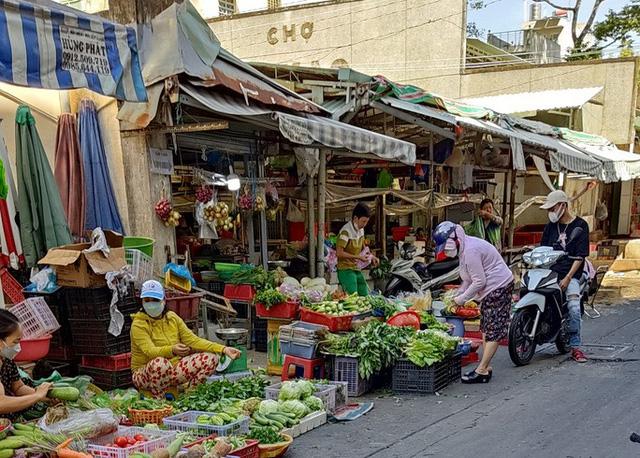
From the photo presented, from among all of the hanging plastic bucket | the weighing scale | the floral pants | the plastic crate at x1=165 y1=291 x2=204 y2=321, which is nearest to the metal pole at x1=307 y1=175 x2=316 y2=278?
the weighing scale

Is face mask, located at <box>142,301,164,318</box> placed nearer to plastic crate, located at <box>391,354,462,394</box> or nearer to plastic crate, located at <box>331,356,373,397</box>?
plastic crate, located at <box>331,356,373,397</box>

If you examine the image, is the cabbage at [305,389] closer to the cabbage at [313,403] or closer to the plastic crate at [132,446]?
the cabbage at [313,403]

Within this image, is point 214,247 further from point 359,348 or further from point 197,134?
point 359,348

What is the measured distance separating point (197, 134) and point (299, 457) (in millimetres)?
4845

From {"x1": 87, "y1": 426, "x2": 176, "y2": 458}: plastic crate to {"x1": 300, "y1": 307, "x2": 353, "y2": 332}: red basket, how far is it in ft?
8.84

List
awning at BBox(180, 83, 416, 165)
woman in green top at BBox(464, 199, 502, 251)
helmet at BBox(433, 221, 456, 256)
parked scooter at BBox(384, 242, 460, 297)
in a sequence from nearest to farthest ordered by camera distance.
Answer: helmet at BBox(433, 221, 456, 256)
awning at BBox(180, 83, 416, 165)
parked scooter at BBox(384, 242, 460, 297)
woman in green top at BBox(464, 199, 502, 251)

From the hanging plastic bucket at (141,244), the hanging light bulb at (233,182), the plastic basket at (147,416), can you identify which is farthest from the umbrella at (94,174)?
the plastic basket at (147,416)

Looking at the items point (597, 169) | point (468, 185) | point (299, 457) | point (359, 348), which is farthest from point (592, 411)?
point (597, 169)

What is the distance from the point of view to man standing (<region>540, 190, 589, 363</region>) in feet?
23.4

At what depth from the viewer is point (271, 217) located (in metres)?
9.23

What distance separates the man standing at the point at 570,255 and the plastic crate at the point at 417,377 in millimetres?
2062

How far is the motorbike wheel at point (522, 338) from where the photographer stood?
6.72m

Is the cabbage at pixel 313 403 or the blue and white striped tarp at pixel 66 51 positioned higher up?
the blue and white striped tarp at pixel 66 51

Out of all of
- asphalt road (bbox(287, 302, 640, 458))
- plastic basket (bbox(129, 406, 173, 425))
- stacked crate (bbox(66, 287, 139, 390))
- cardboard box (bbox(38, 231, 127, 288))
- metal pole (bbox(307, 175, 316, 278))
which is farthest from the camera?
metal pole (bbox(307, 175, 316, 278))
